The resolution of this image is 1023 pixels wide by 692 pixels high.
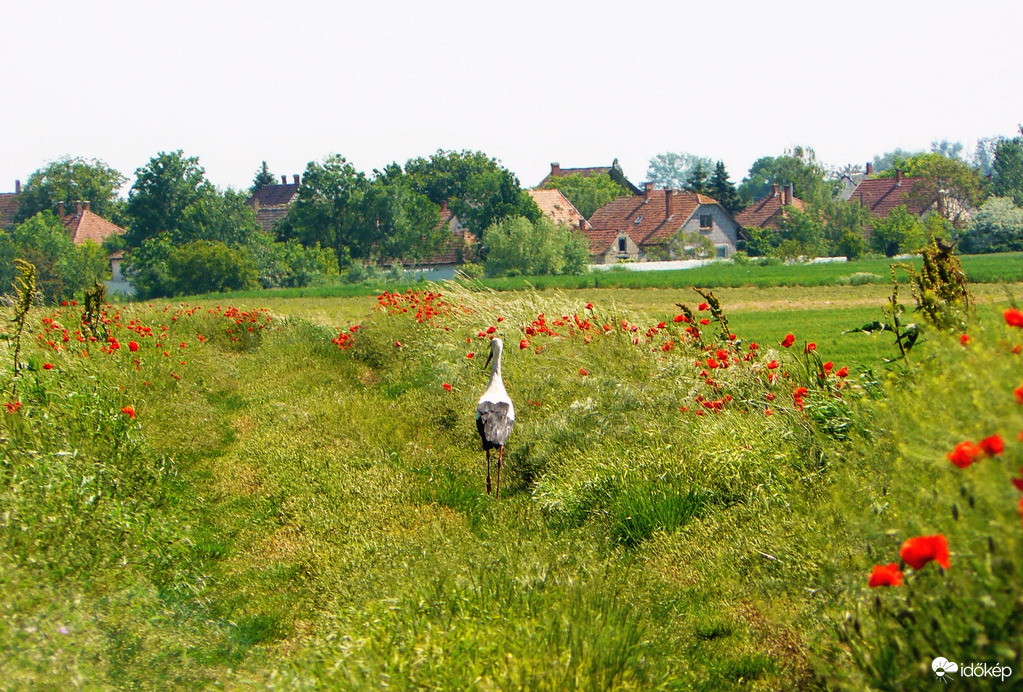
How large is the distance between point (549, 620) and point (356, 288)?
143ft

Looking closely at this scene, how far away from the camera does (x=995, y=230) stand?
171 feet

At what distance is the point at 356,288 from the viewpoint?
153ft

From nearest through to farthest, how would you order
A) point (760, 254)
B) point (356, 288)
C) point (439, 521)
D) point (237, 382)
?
point (439, 521) < point (237, 382) < point (356, 288) < point (760, 254)

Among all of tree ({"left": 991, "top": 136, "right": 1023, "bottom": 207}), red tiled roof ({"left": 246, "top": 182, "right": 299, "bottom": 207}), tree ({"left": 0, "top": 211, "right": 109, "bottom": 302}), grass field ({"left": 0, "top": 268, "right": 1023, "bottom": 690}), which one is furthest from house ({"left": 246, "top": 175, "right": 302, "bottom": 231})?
grass field ({"left": 0, "top": 268, "right": 1023, "bottom": 690})

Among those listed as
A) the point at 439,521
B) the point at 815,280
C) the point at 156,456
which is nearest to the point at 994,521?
the point at 439,521

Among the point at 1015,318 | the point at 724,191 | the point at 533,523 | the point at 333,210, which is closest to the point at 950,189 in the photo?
the point at 724,191

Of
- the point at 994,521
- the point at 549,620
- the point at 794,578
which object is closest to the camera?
the point at 994,521

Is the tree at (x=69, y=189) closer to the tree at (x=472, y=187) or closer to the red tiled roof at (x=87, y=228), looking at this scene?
the red tiled roof at (x=87, y=228)

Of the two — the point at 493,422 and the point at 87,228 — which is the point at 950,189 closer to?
the point at 493,422

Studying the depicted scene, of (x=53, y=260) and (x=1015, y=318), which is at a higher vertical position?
(x=53, y=260)

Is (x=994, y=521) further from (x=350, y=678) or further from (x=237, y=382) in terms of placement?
(x=237, y=382)

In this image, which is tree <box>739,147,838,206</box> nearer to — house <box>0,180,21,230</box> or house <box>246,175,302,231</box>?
house <box>246,175,302,231</box>

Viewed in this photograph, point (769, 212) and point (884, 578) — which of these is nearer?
point (884, 578)

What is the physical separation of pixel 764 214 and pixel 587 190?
24.5 m
